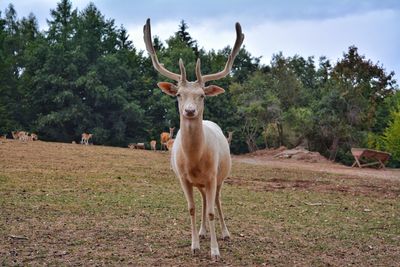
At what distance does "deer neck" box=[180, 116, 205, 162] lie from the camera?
19.5 ft

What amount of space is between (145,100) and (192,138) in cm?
3937

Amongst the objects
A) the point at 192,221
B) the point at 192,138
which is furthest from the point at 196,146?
the point at 192,221

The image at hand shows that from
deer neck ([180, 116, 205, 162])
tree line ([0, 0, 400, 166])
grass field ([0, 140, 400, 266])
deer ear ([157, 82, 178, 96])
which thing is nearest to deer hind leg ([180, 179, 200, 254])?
grass field ([0, 140, 400, 266])

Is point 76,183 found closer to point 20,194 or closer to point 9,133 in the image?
point 20,194

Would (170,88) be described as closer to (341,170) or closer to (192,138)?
(192,138)

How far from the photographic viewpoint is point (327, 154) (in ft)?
118

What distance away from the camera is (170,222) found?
26.7 feet

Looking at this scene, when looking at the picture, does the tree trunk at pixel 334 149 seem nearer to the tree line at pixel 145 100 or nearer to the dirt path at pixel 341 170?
the tree line at pixel 145 100

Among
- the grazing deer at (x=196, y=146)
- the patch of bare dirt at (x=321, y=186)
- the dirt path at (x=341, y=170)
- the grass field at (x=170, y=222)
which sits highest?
the grazing deer at (x=196, y=146)

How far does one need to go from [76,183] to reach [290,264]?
815 centimetres

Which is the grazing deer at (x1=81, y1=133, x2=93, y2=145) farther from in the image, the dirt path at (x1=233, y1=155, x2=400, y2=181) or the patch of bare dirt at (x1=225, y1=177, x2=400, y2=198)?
the patch of bare dirt at (x1=225, y1=177, x2=400, y2=198)

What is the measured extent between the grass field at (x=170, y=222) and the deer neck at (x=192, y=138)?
1.26 metres

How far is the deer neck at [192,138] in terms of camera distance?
5.94m

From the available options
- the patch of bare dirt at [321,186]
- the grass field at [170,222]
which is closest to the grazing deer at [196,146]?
the grass field at [170,222]
